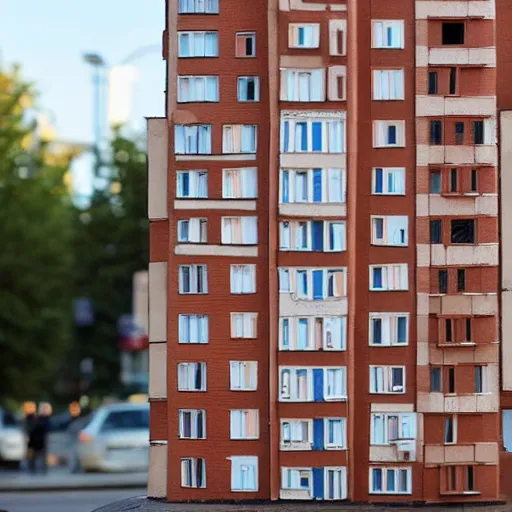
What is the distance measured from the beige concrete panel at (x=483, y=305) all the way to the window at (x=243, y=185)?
75.4 inches

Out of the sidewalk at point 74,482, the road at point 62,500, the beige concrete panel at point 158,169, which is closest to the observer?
the beige concrete panel at point 158,169

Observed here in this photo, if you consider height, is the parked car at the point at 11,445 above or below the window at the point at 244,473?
below

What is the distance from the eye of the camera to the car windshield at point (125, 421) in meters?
34.2

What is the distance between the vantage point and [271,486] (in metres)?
13.1

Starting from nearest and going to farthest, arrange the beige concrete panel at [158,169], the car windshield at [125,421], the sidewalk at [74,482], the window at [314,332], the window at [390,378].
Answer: the window at [314,332] < the window at [390,378] < the beige concrete panel at [158,169] < the sidewalk at [74,482] < the car windshield at [125,421]

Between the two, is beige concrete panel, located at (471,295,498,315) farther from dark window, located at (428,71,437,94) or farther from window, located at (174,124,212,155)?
window, located at (174,124,212,155)

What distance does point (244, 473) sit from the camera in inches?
522

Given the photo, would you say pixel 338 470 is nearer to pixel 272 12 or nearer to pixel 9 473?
pixel 272 12

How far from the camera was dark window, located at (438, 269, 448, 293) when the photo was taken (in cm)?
1320

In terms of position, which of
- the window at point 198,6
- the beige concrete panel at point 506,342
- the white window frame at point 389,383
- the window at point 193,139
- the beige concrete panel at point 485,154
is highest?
the window at point 198,6

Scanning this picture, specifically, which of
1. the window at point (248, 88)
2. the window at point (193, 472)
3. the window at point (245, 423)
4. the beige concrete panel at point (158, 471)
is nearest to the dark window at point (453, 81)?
the window at point (248, 88)

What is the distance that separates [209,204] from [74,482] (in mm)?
18486

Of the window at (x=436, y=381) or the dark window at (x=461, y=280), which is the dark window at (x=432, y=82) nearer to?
the dark window at (x=461, y=280)

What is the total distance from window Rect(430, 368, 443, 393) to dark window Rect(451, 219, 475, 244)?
3.37ft
